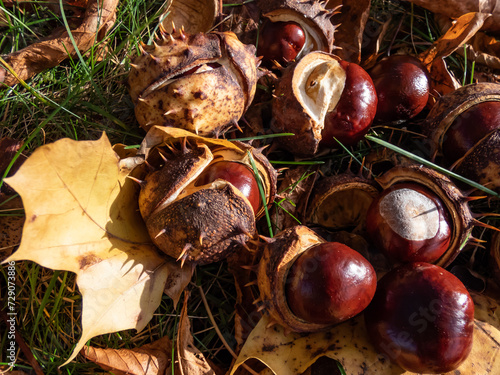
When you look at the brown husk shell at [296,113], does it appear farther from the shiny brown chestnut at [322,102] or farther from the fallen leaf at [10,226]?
the fallen leaf at [10,226]

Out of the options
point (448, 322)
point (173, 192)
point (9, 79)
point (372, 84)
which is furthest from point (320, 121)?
point (9, 79)

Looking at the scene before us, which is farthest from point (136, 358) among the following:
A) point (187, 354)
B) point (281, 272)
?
point (281, 272)

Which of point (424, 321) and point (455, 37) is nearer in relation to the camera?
point (424, 321)

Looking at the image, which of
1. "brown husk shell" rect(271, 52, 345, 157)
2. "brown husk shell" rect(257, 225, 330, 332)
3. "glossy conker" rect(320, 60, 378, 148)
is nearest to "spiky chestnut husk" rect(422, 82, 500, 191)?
"glossy conker" rect(320, 60, 378, 148)

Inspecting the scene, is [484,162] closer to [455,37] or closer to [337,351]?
[455,37]

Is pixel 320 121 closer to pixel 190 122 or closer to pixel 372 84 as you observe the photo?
pixel 372 84

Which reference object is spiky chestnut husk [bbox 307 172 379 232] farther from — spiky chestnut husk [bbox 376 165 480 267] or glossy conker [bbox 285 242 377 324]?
glossy conker [bbox 285 242 377 324]
